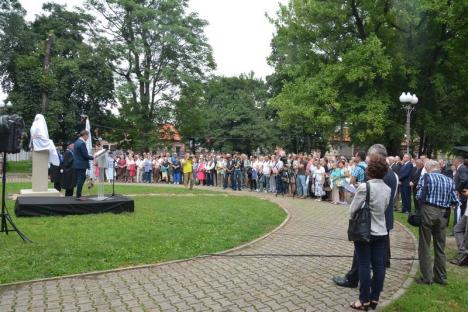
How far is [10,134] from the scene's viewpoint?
23.5ft

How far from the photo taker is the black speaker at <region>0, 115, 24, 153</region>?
23.2 feet

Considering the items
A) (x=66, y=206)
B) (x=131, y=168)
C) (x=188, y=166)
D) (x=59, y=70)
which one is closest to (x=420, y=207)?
(x=66, y=206)

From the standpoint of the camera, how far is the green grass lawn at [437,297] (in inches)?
196

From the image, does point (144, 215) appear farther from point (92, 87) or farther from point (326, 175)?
point (92, 87)

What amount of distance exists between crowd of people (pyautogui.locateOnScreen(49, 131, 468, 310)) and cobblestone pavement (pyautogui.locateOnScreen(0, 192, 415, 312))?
1.53 feet

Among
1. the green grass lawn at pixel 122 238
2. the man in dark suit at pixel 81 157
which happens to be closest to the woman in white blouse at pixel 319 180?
the green grass lawn at pixel 122 238

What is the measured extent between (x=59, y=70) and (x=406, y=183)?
28.2 meters

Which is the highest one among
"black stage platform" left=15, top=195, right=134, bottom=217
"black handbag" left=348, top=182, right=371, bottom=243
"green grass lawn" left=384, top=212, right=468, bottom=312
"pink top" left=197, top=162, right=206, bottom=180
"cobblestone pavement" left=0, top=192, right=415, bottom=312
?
"pink top" left=197, top=162, right=206, bottom=180

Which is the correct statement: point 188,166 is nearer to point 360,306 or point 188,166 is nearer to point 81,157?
point 81,157

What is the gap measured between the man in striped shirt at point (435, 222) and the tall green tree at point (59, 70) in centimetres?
2783

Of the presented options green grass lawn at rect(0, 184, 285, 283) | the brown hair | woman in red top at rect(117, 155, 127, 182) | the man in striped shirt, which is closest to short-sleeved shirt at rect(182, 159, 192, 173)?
woman in red top at rect(117, 155, 127, 182)

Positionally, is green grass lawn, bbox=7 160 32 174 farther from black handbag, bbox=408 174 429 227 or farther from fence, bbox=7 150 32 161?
black handbag, bbox=408 174 429 227

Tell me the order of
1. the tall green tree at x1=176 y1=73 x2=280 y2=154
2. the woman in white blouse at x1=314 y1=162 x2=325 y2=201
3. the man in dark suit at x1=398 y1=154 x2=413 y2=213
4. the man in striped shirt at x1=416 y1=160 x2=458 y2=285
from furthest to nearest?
the tall green tree at x1=176 y1=73 x2=280 y2=154, the woman in white blouse at x1=314 y1=162 x2=325 y2=201, the man in dark suit at x1=398 y1=154 x2=413 y2=213, the man in striped shirt at x1=416 y1=160 x2=458 y2=285

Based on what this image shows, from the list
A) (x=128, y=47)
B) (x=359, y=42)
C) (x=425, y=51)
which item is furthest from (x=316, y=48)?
(x=128, y=47)
